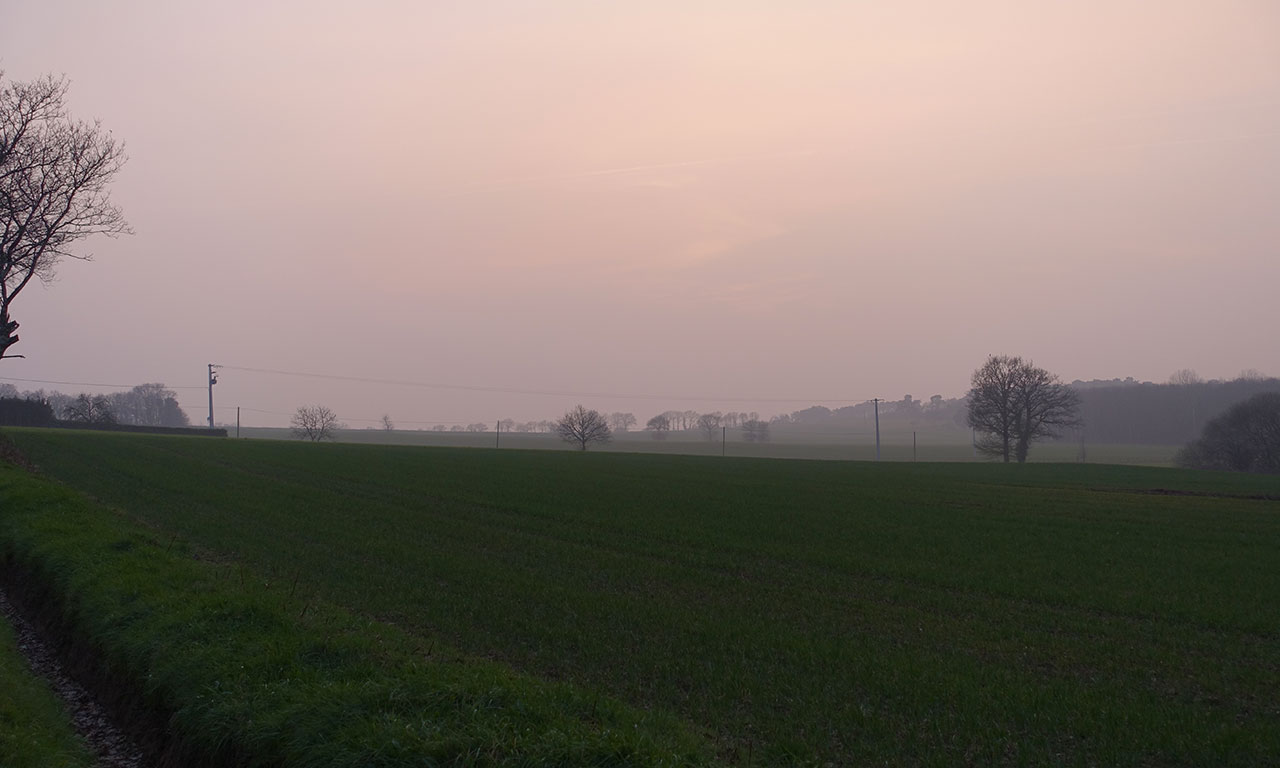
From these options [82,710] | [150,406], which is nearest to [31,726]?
[82,710]

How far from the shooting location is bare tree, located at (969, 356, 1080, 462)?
85.3 metres

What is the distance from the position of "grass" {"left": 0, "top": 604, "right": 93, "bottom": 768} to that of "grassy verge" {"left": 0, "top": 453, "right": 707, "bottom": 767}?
659 mm

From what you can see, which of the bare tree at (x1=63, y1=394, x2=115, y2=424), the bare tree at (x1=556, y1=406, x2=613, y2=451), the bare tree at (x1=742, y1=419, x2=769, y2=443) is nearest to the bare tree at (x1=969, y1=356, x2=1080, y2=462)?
the bare tree at (x1=556, y1=406, x2=613, y2=451)

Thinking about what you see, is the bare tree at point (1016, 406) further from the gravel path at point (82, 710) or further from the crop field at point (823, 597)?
the gravel path at point (82, 710)

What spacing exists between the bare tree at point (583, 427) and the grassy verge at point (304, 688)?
9834 centimetres

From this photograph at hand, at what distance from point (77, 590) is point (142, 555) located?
1974mm

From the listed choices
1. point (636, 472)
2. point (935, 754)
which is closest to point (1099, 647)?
point (935, 754)

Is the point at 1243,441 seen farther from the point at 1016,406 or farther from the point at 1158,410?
the point at 1158,410

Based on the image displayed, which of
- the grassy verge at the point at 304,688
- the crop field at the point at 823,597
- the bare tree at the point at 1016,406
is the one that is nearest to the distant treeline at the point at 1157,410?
the bare tree at the point at 1016,406

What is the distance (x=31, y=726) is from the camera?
8453mm

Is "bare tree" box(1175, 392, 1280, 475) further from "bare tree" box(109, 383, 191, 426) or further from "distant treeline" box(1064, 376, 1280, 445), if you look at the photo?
"bare tree" box(109, 383, 191, 426)

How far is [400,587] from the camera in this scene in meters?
15.6

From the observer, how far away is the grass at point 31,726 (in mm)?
7559

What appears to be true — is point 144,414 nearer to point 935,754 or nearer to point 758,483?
point 758,483
